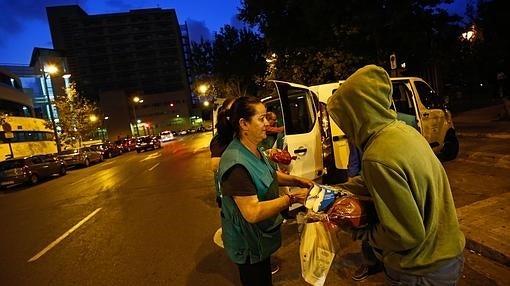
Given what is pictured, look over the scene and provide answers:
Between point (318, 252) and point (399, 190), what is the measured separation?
0.64 m

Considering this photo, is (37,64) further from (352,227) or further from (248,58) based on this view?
(352,227)

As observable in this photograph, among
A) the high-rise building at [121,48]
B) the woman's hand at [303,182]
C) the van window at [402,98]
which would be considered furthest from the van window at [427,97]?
the high-rise building at [121,48]

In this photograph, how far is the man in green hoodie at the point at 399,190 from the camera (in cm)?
179

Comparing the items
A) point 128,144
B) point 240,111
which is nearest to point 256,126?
point 240,111

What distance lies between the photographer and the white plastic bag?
2170 mm

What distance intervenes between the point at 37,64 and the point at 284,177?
82.7 metres

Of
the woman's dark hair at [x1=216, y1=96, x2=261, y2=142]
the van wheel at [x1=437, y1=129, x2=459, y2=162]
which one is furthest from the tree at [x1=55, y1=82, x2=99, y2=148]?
the woman's dark hair at [x1=216, y1=96, x2=261, y2=142]

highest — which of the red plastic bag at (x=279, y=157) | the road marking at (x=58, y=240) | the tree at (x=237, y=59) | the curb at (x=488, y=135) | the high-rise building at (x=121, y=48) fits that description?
the high-rise building at (x=121, y=48)

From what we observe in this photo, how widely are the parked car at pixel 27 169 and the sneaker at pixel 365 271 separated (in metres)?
19.6

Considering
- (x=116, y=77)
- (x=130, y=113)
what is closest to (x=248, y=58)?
(x=130, y=113)

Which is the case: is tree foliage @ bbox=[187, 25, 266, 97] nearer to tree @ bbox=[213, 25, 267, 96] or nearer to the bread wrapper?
tree @ bbox=[213, 25, 267, 96]

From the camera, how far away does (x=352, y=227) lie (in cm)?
204

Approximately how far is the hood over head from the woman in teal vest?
1.93 ft

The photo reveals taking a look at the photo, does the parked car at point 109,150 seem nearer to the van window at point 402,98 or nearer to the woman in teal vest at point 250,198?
the van window at point 402,98
